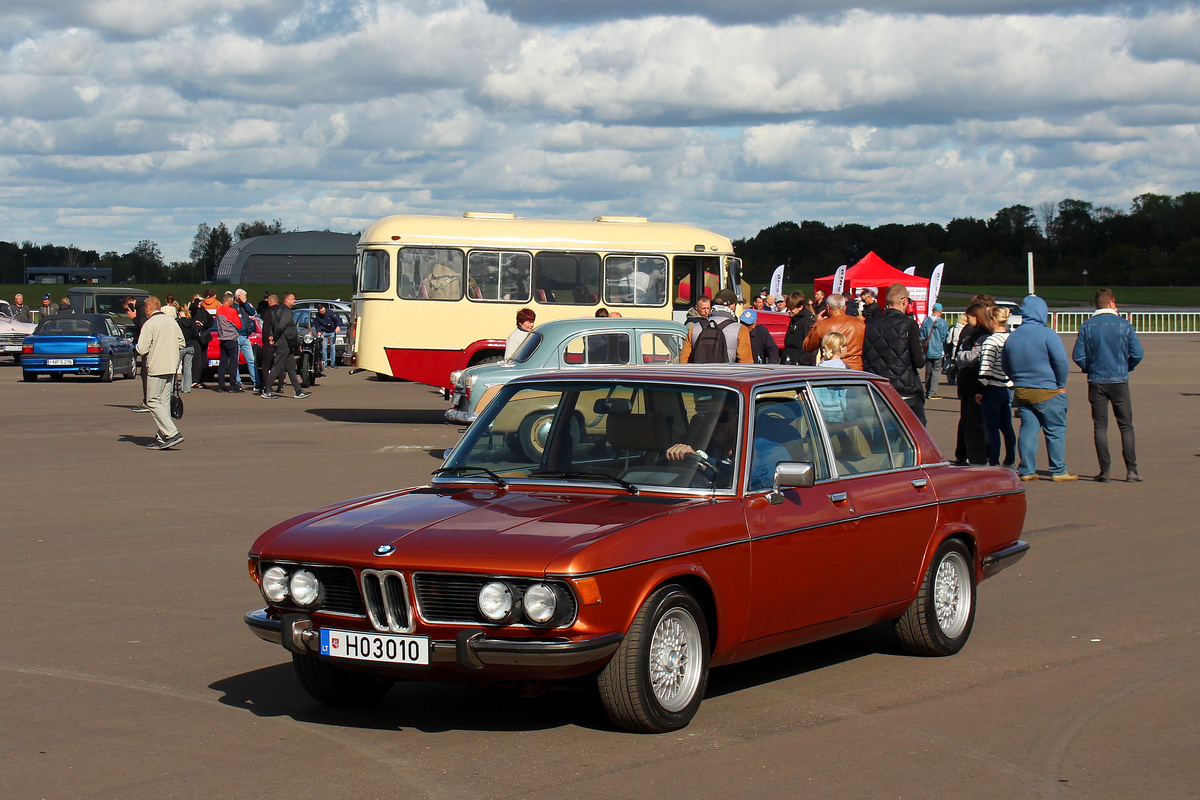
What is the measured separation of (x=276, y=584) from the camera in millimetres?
5512

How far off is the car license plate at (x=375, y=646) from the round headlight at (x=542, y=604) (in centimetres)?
44

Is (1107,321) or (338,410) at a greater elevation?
(1107,321)

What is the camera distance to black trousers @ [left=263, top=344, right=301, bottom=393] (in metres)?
26.6

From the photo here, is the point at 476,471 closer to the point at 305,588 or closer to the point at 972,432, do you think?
the point at 305,588

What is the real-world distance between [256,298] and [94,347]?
262 feet

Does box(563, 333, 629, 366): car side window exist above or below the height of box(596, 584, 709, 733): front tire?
above

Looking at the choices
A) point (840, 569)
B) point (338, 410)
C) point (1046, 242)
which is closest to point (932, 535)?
point (840, 569)

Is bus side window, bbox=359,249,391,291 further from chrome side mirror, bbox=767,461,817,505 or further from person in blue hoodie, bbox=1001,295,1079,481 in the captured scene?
chrome side mirror, bbox=767,461,817,505

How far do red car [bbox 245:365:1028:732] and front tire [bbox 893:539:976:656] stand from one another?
0.01 m

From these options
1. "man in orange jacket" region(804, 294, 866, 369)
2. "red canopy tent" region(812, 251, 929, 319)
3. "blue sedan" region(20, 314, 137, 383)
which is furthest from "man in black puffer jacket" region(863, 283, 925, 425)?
"red canopy tent" region(812, 251, 929, 319)

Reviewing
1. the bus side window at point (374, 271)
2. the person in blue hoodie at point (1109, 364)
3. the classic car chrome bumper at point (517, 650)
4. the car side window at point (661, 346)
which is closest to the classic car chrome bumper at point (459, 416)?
the car side window at point (661, 346)

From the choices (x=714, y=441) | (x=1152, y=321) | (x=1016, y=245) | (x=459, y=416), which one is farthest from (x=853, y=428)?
(x=1016, y=245)

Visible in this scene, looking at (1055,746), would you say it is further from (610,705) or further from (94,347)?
(94,347)

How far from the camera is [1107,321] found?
13.9 meters
